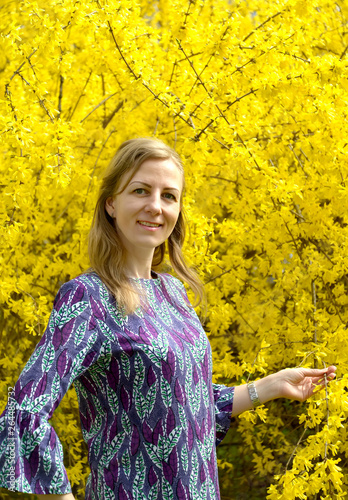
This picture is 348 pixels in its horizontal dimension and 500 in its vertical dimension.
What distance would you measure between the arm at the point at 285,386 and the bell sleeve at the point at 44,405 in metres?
0.61

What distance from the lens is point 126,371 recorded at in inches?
58.9

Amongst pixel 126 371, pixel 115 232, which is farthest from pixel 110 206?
pixel 126 371

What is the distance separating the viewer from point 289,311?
2.89m

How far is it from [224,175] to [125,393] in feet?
5.70

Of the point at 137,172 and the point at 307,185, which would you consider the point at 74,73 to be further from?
the point at 137,172

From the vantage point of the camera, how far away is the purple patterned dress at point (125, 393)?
54.4 inches

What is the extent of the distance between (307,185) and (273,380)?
3.44ft

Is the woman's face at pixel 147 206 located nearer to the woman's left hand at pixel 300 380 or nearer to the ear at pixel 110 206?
the ear at pixel 110 206

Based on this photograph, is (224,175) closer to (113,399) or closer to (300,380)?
(300,380)

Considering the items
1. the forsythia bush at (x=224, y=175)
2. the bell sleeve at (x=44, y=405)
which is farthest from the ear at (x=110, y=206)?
the forsythia bush at (x=224, y=175)

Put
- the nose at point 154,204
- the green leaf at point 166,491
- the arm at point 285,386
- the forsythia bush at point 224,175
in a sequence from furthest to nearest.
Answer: the forsythia bush at point 224,175 < the arm at point 285,386 < the nose at point 154,204 < the green leaf at point 166,491

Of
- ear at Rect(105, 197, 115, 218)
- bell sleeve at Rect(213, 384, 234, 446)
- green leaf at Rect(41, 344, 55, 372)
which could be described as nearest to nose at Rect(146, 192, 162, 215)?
ear at Rect(105, 197, 115, 218)

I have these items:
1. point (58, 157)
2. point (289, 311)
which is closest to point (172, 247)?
point (58, 157)

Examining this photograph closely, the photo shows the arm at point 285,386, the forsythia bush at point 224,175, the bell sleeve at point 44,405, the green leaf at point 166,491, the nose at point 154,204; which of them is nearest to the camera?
the bell sleeve at point 44,405
